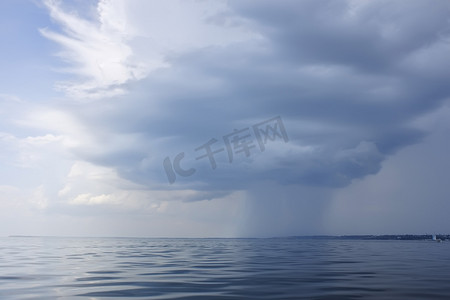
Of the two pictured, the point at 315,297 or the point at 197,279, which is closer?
the point at 315,297

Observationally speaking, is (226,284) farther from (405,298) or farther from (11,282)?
(11,282)

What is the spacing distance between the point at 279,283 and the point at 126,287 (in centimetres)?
1214

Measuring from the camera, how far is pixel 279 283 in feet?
101

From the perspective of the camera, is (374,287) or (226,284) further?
(226,284)

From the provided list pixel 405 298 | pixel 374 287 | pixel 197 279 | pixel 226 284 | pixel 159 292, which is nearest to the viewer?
pixel 405 298

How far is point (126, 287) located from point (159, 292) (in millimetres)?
3574

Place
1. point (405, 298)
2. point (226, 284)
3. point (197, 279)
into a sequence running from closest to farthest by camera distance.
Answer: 1. point (405, 298)
2. point (226, 284)
3. point (197, 279)

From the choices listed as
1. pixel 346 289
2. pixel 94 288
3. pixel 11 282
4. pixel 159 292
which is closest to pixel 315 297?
pixel 346 289

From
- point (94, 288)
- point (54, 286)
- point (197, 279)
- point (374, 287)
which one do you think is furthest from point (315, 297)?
point (54, 286)

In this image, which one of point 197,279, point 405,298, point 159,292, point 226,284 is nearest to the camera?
point 405,298

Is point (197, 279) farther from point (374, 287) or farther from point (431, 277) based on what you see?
point (431, 277)

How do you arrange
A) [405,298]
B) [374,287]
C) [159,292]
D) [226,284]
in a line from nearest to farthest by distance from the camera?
1. [405,298]
2. [159,292]
3. [374,287]
4. [226,284]

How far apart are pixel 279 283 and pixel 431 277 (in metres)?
14.9

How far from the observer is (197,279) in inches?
1319
